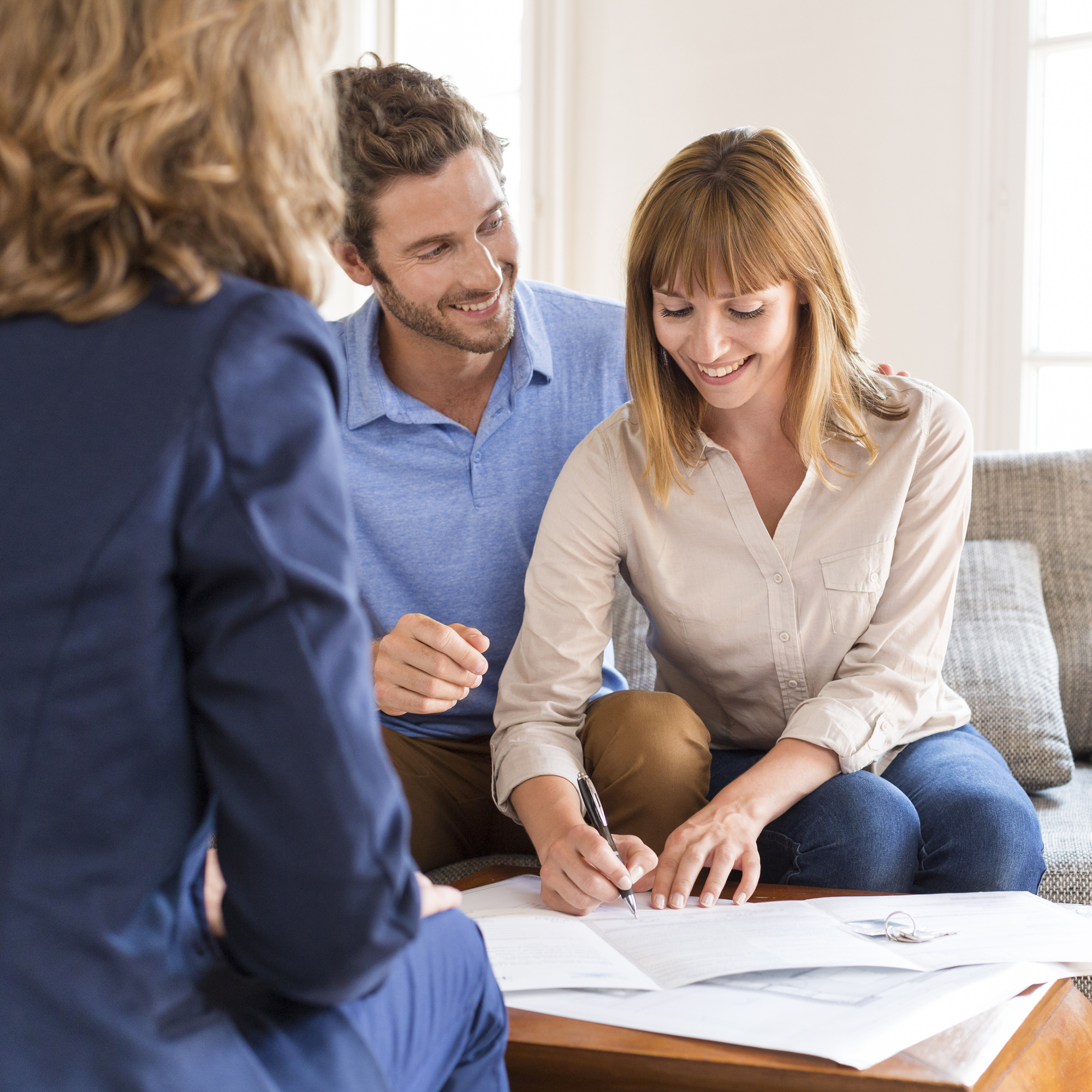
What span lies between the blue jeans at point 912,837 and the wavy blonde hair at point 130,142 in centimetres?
96

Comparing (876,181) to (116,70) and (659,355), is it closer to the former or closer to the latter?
(659,355)

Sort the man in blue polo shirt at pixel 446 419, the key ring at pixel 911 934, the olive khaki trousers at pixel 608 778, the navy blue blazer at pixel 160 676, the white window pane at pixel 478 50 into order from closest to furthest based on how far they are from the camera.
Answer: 1. the navy blue blazer at pixel 160 676
2. the key ring at pixel 911 934
3. the olive khaki trousers at pixel 608 778
4. the man in blue polo shirt at pixel 446 419
5. the white window pane at pixel 478 50

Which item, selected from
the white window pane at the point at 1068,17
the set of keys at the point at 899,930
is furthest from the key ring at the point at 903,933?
the white window pane at the point at 1068,17

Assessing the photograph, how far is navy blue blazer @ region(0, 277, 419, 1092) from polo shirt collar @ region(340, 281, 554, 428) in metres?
1.10

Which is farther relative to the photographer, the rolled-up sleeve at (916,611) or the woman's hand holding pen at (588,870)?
the rolled-up sleeve at (916,611)

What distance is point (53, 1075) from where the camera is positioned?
1.89 feet

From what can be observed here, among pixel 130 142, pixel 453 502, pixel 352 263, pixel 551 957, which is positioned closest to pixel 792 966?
pixel 551 957

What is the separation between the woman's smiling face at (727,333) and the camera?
1408 mm

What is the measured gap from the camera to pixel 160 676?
59 centimetres

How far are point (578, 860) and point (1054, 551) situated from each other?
50.6 inches

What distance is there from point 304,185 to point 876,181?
2365 millimetres

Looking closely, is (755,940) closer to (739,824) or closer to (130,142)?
(739,824)

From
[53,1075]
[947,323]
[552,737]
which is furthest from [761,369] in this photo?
[947,323]

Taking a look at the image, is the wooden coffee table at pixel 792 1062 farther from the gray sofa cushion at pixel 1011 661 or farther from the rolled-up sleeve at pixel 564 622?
the gray sofa cushion at pixel 1011 661
